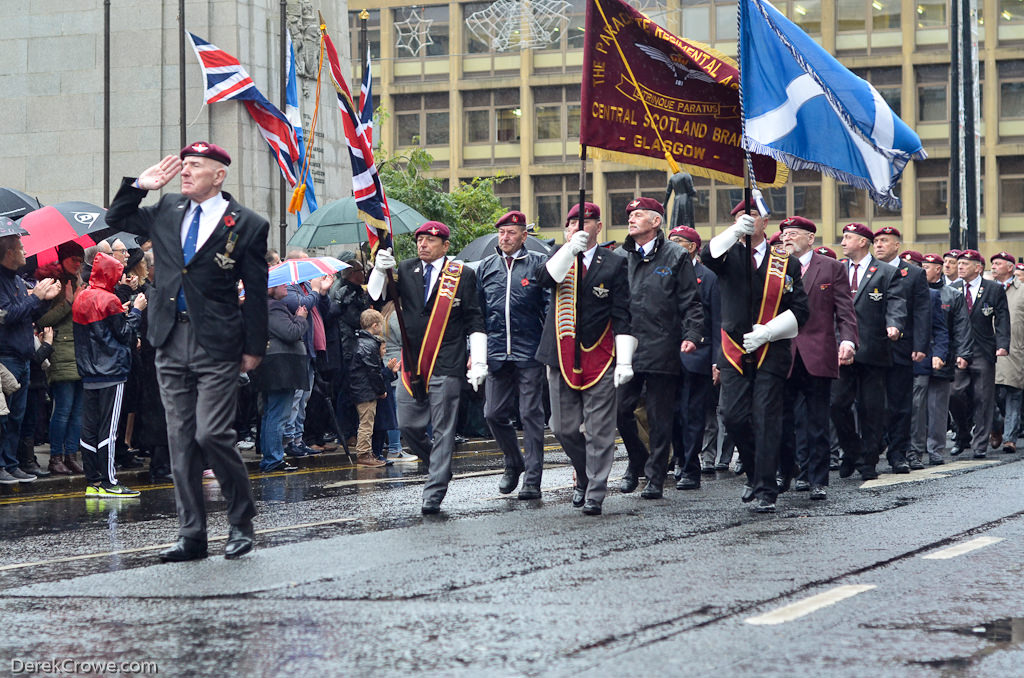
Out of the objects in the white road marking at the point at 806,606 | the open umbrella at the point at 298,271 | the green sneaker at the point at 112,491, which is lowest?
the green sneaker at the point at 112,491

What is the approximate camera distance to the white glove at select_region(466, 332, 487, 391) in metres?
10.4

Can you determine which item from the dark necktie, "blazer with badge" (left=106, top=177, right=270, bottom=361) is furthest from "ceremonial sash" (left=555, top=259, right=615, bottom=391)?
the dark necktie

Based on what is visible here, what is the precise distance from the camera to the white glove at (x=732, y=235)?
9969mm

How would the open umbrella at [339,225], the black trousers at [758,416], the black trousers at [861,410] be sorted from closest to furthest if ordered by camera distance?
the black trousers at [758,416]
the black trousers at [861,410]
the open umbrella at [339,225]

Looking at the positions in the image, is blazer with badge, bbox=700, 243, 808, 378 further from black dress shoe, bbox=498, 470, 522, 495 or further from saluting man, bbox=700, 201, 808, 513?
black dress shoe, bbox=498, 470, 522, 495

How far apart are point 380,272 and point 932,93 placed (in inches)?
1937

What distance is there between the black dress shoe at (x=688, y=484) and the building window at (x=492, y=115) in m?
49.4

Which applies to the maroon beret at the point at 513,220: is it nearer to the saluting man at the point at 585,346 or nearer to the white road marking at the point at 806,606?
the saluting man at the point at 585,346

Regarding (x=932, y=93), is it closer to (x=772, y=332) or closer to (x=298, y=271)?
(x=298, y=271)

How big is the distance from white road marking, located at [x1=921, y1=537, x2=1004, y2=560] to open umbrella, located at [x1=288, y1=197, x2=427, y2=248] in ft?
33.1

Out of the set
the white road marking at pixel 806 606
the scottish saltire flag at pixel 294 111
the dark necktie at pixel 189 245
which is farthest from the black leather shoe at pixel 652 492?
the scottish saltire flag at pixel 294 111

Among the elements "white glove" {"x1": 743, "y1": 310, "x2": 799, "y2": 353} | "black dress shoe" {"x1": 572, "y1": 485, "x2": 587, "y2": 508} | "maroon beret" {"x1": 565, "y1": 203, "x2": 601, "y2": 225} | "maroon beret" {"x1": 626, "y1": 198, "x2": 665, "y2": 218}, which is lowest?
"black dress shoe" {"x1": 572, "y1": 485, "x2": 587, "y2": 508}

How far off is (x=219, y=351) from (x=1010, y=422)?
36.9 ft

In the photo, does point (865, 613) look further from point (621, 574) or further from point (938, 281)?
point (938, 281)
